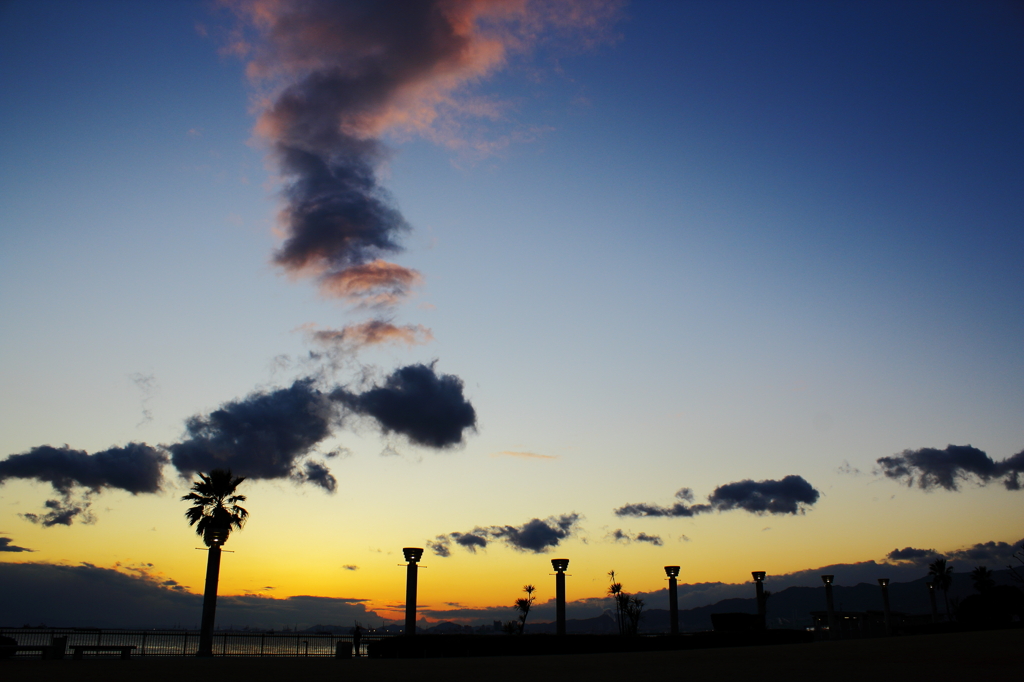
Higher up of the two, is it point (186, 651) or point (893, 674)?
point (893, 674)

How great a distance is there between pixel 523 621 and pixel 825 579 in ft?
89.0

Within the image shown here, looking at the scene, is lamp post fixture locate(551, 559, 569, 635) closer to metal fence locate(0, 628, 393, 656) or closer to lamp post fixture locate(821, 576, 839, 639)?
metal fence locate(0, 628, 393, 656)

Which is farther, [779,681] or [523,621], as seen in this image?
[523,621]

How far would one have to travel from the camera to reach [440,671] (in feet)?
60.0

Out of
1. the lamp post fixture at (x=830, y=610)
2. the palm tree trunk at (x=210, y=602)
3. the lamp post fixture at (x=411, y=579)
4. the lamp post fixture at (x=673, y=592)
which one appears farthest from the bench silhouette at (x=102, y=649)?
the lamp post fixture at (x=830, y=610)

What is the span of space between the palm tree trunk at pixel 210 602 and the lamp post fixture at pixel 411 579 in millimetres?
9324

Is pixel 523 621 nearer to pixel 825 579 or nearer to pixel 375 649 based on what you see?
pixel 825 579

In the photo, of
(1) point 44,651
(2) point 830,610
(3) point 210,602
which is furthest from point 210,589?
(2) point 830,610

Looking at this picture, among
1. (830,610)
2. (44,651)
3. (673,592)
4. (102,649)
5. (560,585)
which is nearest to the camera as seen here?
(44,651)

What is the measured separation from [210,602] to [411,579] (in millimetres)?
9777

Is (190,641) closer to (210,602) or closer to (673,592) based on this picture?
(210,602)

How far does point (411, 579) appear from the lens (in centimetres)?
3584

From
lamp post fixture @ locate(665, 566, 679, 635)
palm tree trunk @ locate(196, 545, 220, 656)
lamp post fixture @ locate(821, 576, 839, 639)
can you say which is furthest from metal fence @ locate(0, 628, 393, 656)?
lamp post fixture @ locate(821, 576, 839, 639)

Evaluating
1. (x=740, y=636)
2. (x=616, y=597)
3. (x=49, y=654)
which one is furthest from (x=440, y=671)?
(x=616, y=597)
